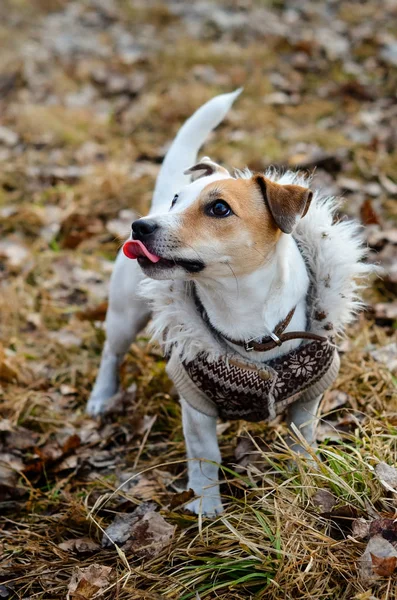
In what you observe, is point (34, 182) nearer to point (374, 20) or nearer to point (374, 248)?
point (374, 248)

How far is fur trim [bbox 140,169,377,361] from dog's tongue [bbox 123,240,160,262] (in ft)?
1.11

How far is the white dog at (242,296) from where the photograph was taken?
2305 millimetres

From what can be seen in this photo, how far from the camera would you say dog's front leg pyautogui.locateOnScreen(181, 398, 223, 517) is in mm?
2629

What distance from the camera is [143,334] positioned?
152 inches

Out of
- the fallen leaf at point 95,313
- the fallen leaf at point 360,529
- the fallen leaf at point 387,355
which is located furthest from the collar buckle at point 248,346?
the fallen leaf at point 95,313

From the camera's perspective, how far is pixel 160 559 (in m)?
2.34

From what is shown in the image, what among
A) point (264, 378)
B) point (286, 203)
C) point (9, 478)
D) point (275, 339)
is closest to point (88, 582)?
point (9, 478)

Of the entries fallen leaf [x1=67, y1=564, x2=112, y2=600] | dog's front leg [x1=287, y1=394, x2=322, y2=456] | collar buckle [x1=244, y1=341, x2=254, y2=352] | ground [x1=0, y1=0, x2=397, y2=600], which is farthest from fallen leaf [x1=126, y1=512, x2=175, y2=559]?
collar buckle [x1=244, y1=341, x2=254, y2=352]

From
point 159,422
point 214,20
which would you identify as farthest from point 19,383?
point 214,20

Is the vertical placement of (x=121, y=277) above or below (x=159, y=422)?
above

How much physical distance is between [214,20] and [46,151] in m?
3.67

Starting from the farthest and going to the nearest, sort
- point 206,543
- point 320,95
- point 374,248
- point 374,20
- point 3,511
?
point 374,20 → point 320,95 → point 374,248 → point 3,511 → point 206,543

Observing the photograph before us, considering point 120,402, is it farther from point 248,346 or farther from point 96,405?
point 248,346

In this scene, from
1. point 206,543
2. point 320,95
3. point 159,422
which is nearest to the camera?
point 206,543
